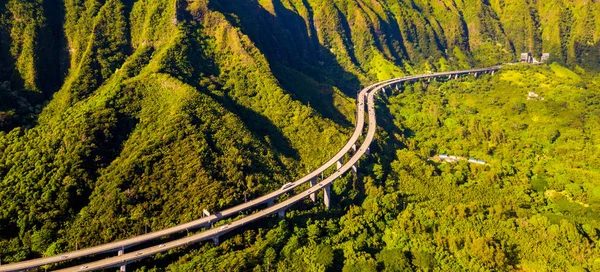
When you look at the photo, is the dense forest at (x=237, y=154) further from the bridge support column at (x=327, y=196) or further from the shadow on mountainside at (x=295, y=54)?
the bridge support column at (x=327, y=196)

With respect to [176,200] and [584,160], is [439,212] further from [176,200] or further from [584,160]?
[584,160]

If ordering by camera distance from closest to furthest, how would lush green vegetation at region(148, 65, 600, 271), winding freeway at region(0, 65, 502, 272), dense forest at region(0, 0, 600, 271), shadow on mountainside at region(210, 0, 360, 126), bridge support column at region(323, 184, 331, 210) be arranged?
winding freeway at region(0, 65, 502, 272) < lush green vegetation at region(148, 65, 600, 271) < dense forest at region(0, 0, 600, 271) < bridge support column at region(323, 184, 331, 210) < shadow on mountainside at region(210, 0, 360, 126)

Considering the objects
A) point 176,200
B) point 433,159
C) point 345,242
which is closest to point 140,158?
point 176,200

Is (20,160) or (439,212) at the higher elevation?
(20,160)

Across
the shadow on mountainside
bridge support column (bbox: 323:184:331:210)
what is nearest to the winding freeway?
bridge support column (bbox: 323:184:331:210)

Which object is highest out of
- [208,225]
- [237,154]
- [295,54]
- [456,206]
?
[237,154]

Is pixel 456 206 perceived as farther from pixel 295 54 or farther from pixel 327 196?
pixel 295 54

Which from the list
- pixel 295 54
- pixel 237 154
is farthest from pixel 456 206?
pixel 295 54

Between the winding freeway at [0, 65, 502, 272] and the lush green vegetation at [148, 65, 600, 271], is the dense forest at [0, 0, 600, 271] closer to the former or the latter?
the lush green vegetation at [148, 65, 600, 271]

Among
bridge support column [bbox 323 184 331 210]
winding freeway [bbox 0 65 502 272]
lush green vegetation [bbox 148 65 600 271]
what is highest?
winding freeway [bbox 0 65 502 272]
